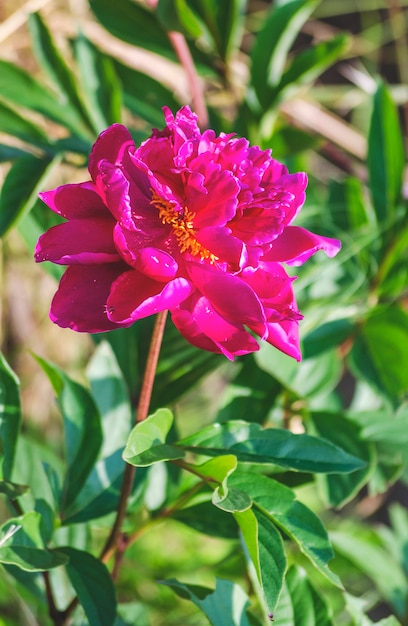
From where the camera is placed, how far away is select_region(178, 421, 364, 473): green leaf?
0.43 meters

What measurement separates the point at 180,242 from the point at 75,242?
0.18 ft

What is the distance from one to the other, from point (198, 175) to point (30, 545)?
23 centimetres

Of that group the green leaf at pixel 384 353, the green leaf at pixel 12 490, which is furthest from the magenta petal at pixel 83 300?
the green leaf at pixel 384 353

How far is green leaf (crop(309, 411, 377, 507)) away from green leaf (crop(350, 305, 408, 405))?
5 cm

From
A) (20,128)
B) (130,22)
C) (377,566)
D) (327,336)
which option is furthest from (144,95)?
(377,566)

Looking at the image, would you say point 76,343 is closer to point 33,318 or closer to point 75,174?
point 33,318

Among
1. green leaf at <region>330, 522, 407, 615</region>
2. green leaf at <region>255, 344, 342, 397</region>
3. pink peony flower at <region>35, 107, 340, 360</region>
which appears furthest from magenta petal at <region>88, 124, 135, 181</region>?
green leaf at <region>330, 522, 407, 615</region>

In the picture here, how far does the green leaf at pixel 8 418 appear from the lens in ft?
1.48

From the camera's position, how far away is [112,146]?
0.40 meters

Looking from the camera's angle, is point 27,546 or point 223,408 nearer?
point 27,546

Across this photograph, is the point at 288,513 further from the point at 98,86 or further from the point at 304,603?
the point at 98,86

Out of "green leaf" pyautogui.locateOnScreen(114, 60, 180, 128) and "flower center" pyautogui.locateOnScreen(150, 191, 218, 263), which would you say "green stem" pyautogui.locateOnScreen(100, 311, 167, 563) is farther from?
"green leaf" pyautogui.locateOnScreen(114, 60, 180, 128)

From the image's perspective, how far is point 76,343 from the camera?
1.42m

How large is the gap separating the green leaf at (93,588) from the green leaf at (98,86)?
394mm
